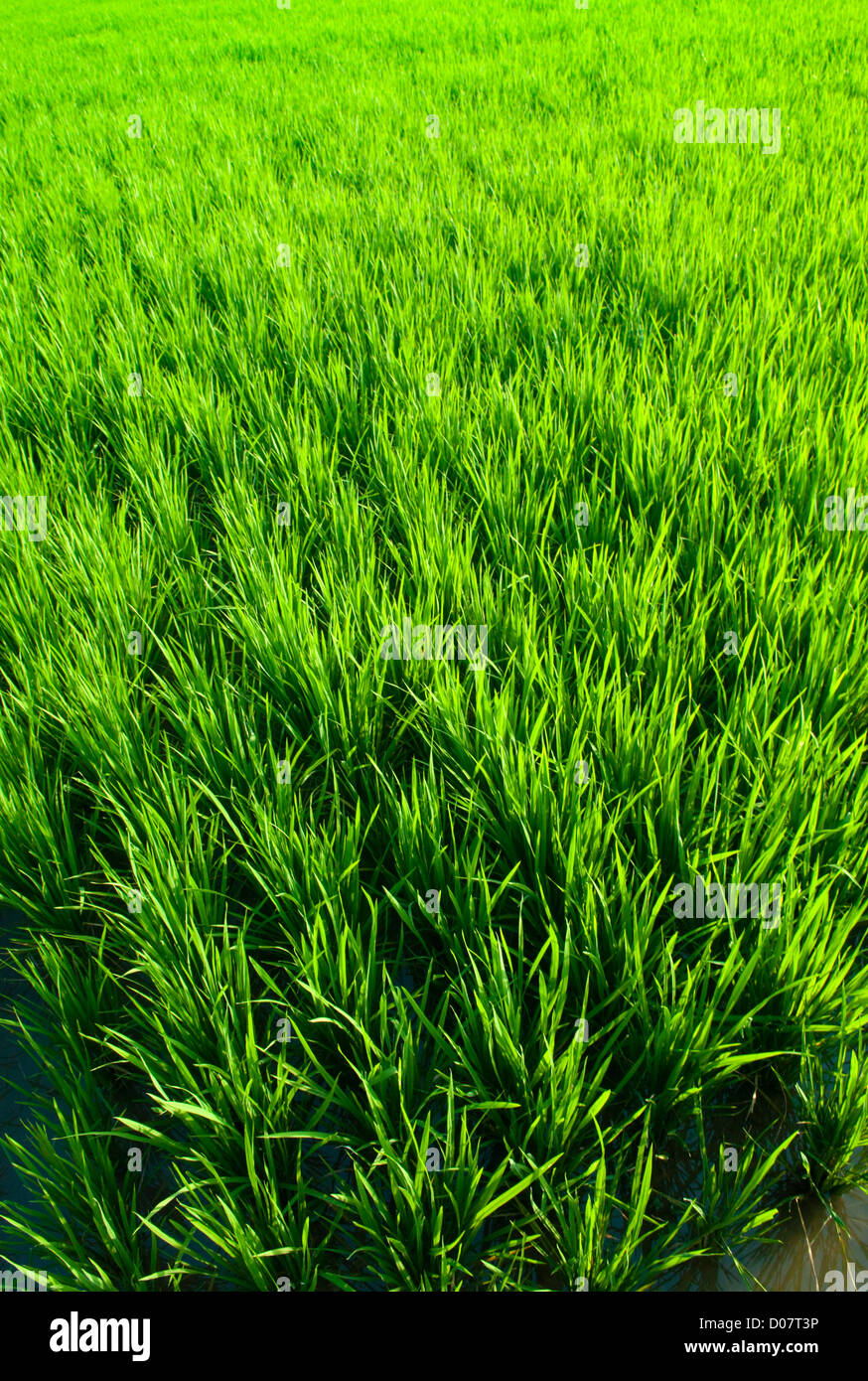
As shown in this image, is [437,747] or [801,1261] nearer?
[801,1261]

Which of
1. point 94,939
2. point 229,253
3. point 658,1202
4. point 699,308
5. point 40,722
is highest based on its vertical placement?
point 229,253

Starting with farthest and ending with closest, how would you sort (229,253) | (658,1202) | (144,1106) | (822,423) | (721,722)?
(229,253) → (822,423) → (721,722) → (144,1106) → (658,1202)

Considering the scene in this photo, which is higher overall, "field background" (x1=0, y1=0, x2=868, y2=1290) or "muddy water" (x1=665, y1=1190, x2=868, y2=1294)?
"field background" (x1=0, y1=0, x2=868, y2=1290)

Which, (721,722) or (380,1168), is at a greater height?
(721,722)

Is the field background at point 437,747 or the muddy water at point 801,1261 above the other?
the field background at point 437,747

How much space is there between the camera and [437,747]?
1264 millimetres

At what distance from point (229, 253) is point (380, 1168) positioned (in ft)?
9.84

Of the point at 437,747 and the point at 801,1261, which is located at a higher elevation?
the point at 437,747

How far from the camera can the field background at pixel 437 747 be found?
92 centimetres

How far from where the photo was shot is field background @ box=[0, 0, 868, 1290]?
920 millimetres

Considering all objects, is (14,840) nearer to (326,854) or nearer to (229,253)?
(326,854)

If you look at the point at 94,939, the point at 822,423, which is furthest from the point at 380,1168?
the point at 822,423

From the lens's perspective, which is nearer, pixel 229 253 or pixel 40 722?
pixel 40 722

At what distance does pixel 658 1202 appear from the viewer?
94cm
